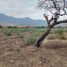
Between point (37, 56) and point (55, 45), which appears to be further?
point (55, 45)

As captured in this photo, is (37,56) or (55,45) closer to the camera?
(37,56)

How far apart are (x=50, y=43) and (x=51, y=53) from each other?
214 cm

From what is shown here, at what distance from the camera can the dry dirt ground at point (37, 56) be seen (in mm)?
11014

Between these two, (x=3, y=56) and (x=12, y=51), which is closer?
(x=3, y=56)

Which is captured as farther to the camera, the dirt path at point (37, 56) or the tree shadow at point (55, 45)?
the tree shadow at point (55, 45)

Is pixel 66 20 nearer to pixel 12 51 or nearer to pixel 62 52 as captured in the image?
→ pixel 62 52

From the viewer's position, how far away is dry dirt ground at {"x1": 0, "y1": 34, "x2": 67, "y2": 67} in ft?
36.1

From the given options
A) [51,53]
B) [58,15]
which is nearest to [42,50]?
[51,53]

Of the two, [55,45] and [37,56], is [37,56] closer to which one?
[37,56]

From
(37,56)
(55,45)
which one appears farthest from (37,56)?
(55,45)

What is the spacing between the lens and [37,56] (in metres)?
12.2

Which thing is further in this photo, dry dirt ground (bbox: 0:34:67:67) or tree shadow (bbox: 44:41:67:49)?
tree shadow (bbox: 44:41:67:49)

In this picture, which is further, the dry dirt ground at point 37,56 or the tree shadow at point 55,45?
the tree shadow at point 55,45

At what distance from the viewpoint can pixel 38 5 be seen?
13.9 metres
